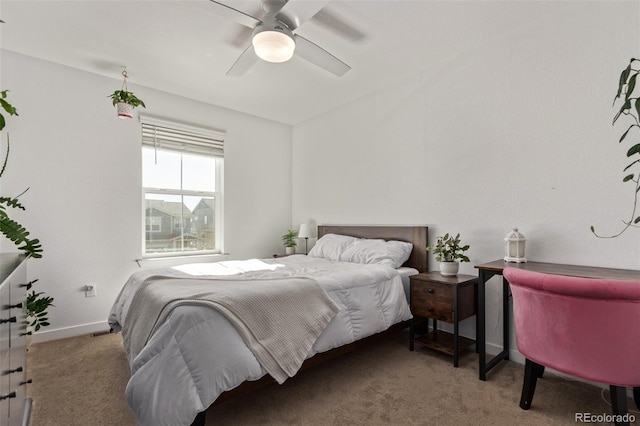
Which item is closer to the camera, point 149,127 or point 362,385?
point 362,385

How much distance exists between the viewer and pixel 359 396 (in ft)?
6.27

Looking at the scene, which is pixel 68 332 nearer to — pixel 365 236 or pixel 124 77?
pixel 124 77

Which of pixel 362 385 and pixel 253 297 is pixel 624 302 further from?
pixel 253 297

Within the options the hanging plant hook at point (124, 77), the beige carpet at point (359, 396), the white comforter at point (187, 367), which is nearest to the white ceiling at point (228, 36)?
the hanging plant hook at point (124, 77)

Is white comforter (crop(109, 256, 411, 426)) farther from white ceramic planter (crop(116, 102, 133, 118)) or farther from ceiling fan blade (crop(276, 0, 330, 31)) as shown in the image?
white ceramic planter (crop(116, 102, 133, 118))

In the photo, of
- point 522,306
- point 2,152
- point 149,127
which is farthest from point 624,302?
point 2,152

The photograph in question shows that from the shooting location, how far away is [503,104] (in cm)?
249

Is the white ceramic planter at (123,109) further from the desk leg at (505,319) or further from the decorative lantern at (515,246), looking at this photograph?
the desk leg at (505,319)

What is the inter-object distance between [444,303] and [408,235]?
0.88 meters

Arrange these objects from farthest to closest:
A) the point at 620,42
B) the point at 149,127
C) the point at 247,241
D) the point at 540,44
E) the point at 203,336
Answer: the point at 247,241 → the point at 149,127 → the point at 540,44 → the point at 620,42 → the point at 203,336

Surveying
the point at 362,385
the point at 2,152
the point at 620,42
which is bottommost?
the point at 362,385

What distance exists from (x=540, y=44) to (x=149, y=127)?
3728mm

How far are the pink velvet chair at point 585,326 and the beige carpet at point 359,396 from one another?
17.5 inches

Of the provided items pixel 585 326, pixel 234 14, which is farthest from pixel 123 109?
pixel 585 326
